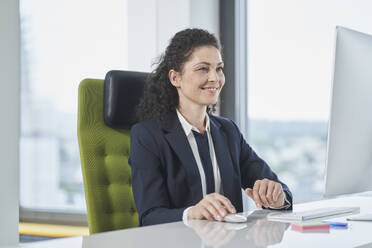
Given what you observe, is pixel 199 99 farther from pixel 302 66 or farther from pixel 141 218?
pixel 302 66

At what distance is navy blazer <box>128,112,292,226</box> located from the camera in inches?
62.9

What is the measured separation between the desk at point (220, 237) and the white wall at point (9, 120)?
115 centimetres

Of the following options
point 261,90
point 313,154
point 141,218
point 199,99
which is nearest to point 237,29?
point 261,90

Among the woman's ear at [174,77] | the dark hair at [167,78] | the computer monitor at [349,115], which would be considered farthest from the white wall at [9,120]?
the computer monitor at [349,115]

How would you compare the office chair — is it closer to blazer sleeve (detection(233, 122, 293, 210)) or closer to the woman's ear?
the woman's ear

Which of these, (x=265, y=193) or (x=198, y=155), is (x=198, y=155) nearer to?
(x=198, y=155)

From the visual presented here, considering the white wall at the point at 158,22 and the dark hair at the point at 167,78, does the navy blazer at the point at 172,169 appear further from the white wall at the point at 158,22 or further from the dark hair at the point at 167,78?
the white wall at the point at 158,22

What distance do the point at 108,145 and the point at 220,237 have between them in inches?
36.5

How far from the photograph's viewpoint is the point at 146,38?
3133mm

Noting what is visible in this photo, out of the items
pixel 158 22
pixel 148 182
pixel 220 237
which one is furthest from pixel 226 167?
pixel 158 22

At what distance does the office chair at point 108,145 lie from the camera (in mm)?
1829

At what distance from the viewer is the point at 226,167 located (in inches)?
71.9

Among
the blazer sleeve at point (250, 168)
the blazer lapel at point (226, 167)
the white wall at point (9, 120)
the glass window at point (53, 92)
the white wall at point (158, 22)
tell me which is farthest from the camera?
the glass window at point (53, 92)

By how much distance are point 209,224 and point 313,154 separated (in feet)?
5.84
